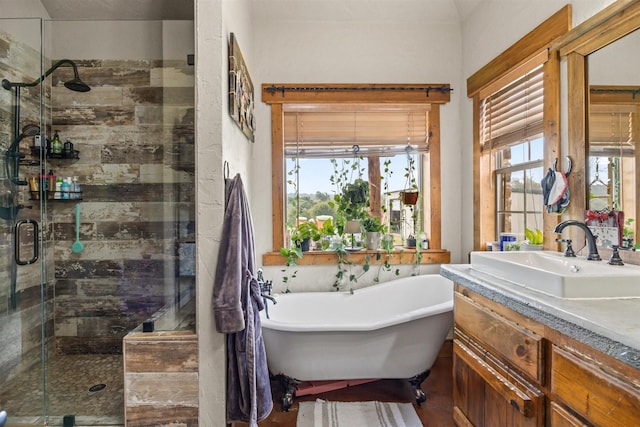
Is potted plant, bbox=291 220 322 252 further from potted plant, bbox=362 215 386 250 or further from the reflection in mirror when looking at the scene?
the reflection in mirror

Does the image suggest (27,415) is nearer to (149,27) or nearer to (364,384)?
(364,384)

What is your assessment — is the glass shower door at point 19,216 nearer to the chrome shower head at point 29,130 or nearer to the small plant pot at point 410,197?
the chrome shower head at point 29,130

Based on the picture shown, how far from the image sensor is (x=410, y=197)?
2.77 meters

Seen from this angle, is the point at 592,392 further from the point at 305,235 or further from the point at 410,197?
the point at 305,235

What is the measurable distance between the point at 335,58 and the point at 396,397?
2590 millimetres

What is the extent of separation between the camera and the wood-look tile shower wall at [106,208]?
223 cm

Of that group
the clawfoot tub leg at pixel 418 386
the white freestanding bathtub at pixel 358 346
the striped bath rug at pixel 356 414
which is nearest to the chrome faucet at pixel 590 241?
the white freestanding bathtub at pixel 358 346

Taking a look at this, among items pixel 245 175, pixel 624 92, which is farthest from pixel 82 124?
pixel 624 92

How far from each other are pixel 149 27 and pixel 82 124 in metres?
0.83

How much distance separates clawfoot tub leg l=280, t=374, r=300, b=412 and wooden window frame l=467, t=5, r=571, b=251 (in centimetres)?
169

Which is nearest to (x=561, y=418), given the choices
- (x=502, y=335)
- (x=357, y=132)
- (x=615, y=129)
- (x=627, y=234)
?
(x=502, y=335)

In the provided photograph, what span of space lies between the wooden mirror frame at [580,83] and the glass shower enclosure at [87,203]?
1.96 m

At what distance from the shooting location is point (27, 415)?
1.64 meters

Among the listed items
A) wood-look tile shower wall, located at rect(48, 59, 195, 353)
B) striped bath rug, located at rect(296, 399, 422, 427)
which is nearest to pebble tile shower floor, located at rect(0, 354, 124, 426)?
wood-look tile shower wall, located at rect(48, 59, 195, 353)
